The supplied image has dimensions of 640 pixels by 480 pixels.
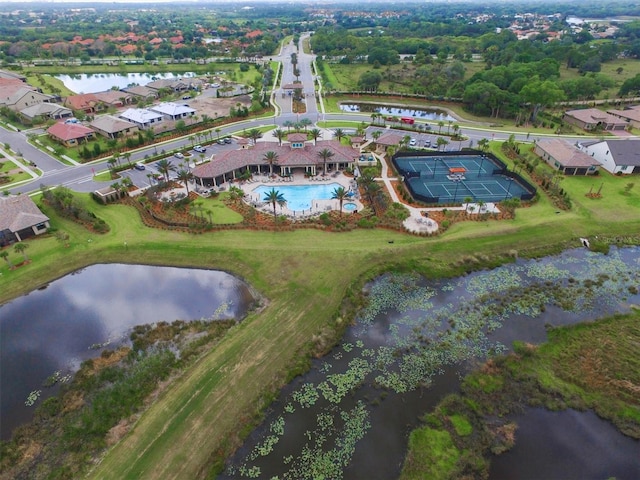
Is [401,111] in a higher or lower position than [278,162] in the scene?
lower

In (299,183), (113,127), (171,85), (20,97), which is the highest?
(20,97)

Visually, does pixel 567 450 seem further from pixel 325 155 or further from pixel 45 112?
pixel 45 112

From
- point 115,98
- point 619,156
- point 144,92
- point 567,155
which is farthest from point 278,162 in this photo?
point 144,92

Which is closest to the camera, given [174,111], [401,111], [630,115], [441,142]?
[441,142]

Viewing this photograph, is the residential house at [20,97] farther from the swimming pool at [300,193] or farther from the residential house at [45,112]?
the swimming pool at [300,193]

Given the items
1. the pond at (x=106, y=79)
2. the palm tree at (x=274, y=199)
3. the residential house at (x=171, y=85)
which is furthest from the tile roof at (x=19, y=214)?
the pond at (x=106, y=79)

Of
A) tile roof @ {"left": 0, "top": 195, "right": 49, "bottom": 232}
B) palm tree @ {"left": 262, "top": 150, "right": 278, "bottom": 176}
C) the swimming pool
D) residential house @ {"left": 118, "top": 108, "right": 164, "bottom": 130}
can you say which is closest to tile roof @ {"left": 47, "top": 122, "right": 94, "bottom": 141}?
residential house @ {"left": 118, "top": 108, "right": 164, "bottom": 130}
